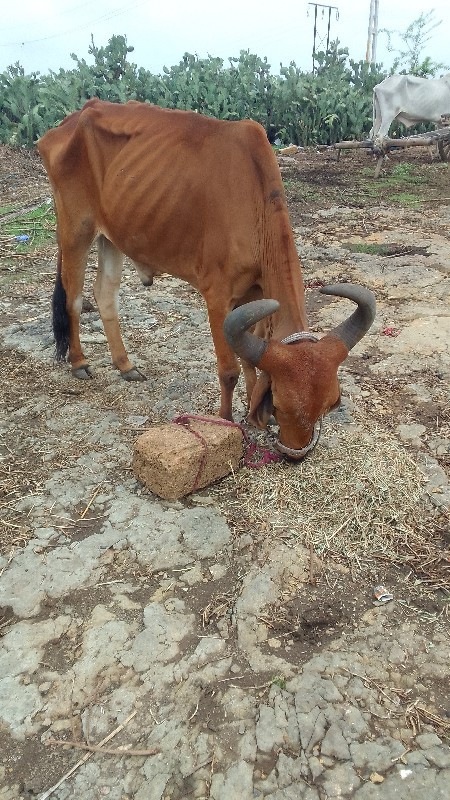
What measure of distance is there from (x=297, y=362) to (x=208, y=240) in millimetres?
1219

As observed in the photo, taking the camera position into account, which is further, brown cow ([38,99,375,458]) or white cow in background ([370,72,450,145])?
white cow in background ([370,72,450,145])

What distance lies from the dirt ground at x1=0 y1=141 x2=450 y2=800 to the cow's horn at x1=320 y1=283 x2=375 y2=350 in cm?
83

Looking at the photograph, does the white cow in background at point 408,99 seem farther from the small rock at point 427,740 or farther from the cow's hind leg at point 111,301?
the small rock at point 427,740

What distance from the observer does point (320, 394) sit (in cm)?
325

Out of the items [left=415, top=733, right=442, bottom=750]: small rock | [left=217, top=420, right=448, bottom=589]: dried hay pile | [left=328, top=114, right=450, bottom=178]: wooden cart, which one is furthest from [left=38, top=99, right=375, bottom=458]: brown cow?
[left=328, top=114, right=450, bottom=178]: wooden cart

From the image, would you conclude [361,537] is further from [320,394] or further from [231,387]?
[231,387]

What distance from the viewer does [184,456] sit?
11.6 ft

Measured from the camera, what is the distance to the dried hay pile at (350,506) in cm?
328

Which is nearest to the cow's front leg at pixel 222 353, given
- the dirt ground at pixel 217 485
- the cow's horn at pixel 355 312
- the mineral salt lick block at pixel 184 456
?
the mineral salt lick block at pixel 184 456

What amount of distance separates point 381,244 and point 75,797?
7669mm

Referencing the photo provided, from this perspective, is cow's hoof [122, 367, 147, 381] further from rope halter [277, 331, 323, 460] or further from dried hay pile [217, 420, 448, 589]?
rope halter [277, 331, 323, 460]

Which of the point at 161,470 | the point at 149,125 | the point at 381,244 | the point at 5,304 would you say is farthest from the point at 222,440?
the point at 381,244

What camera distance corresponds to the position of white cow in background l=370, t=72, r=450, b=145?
583 inches

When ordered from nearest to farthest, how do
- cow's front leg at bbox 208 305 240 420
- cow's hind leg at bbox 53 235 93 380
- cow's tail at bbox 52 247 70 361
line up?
cow's front leg at bbox 208 305 240 420 → cow's hind leg at bbox 53 235 93 380 → cow's tail at bbox 52 247 70 361
